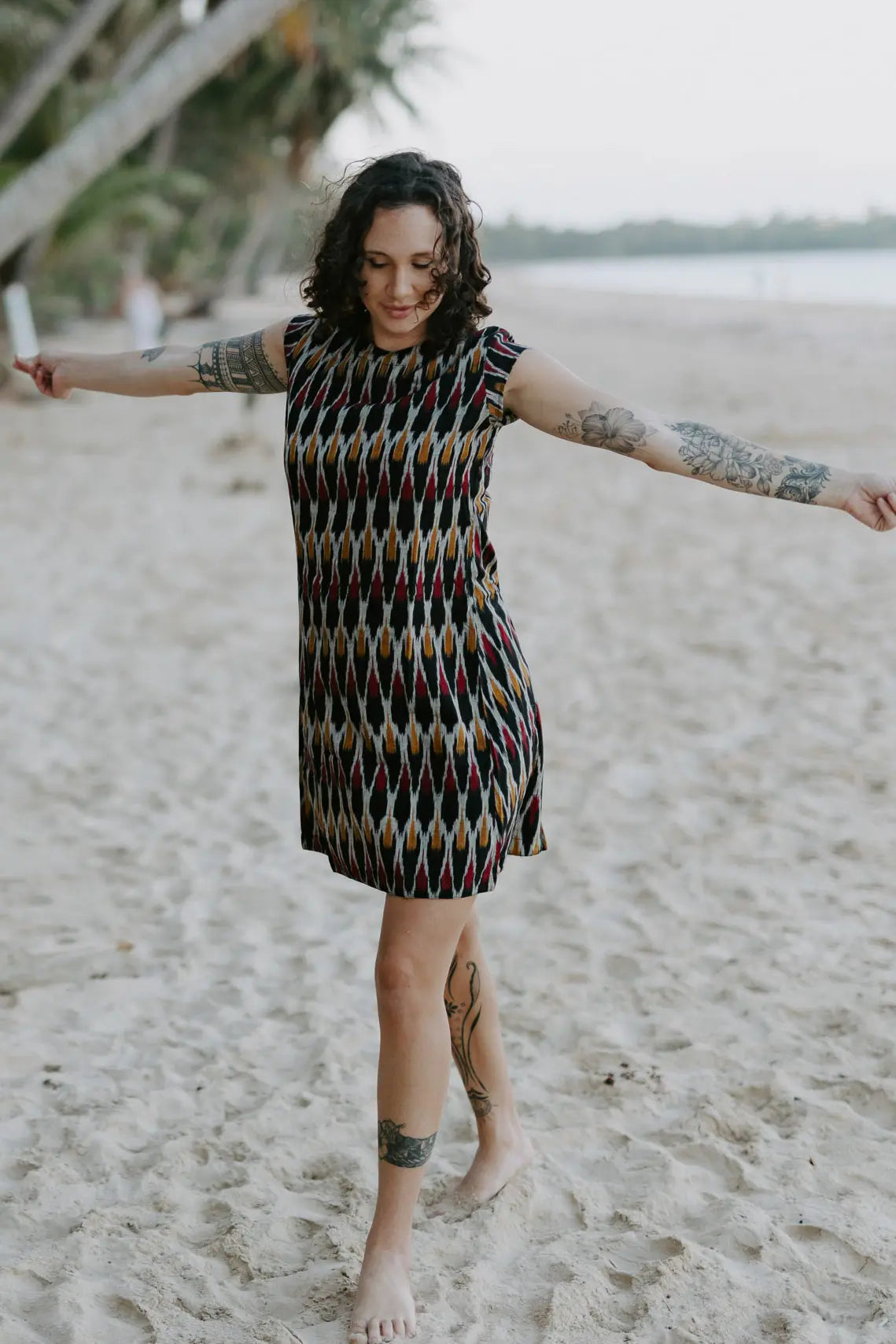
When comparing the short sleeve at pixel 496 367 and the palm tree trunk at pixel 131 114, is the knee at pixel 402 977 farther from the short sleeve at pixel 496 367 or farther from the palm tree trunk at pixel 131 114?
the palm tree trunk at pixel 131 114

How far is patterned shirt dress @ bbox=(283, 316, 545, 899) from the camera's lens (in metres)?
2.11

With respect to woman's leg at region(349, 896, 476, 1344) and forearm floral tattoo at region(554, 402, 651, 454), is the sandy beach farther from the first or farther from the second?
forearm floral tattoo at region(554, 402, 651, 454)

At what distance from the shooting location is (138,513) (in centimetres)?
979

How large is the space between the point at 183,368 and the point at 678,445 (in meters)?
0.94

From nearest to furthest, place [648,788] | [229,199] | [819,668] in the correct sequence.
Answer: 1. [648,788]
2. [819,668]
3. [229,199]

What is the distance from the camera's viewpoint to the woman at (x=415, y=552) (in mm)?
2107

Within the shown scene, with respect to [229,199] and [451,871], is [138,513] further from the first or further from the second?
[229,199]

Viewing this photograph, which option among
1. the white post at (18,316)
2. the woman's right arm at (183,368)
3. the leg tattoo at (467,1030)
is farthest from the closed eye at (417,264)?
the white post at (18,316)

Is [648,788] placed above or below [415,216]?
below

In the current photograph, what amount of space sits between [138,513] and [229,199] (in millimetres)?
29258

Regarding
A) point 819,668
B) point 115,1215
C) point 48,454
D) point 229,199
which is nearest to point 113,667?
point 819,668

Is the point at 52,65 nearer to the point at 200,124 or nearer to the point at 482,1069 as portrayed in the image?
the point at 482,1069

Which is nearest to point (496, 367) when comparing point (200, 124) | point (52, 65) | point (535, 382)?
point (535, 382)

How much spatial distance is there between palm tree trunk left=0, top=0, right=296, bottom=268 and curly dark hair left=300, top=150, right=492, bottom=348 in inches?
376
